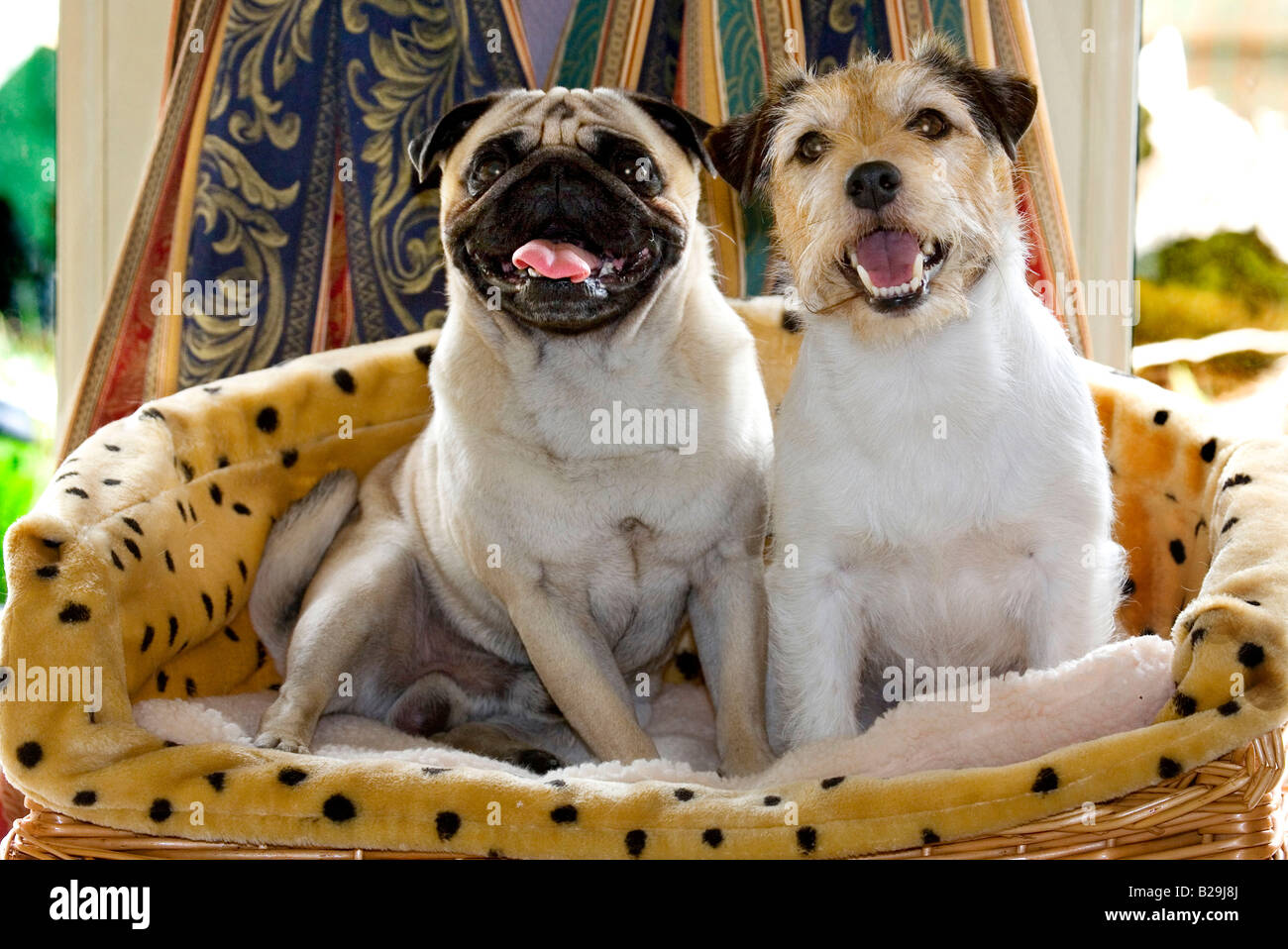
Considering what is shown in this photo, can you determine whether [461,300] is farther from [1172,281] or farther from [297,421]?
[1172,281]

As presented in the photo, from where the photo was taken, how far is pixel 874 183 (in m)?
2.04

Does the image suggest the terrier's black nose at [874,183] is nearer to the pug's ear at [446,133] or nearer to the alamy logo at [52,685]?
the pug's ear at [446,133]

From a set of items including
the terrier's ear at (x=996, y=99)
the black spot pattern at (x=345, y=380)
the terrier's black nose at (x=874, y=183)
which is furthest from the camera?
the black spot pattern at (x=345, y=380)

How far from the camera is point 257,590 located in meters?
3.02

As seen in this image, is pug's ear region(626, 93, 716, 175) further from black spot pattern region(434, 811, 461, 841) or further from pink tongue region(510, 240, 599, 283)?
black spot pattern region(434, 811, 461, 841)

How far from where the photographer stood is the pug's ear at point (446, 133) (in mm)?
2717

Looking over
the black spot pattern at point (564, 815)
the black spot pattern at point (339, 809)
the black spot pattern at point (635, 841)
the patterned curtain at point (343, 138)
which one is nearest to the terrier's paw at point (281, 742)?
the black spot pattern at point (339, 809)

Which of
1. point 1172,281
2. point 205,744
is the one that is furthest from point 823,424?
point 1172,281

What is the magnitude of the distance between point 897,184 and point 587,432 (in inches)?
32.7

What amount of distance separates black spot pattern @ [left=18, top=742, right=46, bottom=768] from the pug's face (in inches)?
46.7

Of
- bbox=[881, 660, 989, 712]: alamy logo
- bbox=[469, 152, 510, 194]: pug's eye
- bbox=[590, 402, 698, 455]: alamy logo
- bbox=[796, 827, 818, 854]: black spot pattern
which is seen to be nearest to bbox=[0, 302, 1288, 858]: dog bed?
bbox=[796, 827, 818, 854]: black spot pattern

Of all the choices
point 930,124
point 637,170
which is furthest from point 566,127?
point 930,124

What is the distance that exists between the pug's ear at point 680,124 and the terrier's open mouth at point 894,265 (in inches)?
24.3
